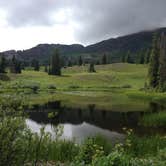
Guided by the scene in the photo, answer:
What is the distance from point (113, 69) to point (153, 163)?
366ft

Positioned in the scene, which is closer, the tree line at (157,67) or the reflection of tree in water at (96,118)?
the reflection of tree in water at (96,118)

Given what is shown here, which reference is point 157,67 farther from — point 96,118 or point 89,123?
point 89,123

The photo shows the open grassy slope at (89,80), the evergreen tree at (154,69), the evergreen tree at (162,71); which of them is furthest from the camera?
the open grassy slope at (89,80)

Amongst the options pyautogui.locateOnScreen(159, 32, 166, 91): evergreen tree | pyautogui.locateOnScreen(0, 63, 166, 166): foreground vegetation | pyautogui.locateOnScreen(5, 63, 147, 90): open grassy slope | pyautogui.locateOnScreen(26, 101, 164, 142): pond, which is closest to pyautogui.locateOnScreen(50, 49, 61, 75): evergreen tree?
pyautogui.locateOnScreen(5, 63, 147, 90): open grassy slope

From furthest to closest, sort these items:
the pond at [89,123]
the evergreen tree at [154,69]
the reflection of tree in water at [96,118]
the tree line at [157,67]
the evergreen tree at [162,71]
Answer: the evergreen tree at [154,69] → the tree line at [157,67] → the evergreen tree at [162,71] → the reflection of tree in water at [96,118] → the pond at [89,123]

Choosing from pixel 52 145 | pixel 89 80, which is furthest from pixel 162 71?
pixel 52 145

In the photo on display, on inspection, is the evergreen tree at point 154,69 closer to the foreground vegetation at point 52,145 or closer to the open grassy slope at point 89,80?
the open grassy slope at point 89,80

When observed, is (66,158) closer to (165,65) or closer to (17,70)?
(165,65)

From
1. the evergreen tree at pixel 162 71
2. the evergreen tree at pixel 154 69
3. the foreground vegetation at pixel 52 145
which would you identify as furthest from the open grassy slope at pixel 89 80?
the foreground vegetation at pixel 52 145

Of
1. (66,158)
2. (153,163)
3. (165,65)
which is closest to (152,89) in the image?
(165,65)

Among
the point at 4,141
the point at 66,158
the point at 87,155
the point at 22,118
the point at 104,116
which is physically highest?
the point at 22,118

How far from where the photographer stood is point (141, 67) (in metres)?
119

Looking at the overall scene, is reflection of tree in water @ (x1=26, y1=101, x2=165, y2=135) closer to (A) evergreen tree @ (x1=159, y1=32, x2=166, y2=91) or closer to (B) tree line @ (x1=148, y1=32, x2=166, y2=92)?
(A) evergreen tree @ (x1=159, y1=32, x2=166, y2=91)

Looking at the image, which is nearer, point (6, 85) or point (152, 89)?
point (6, 85)
